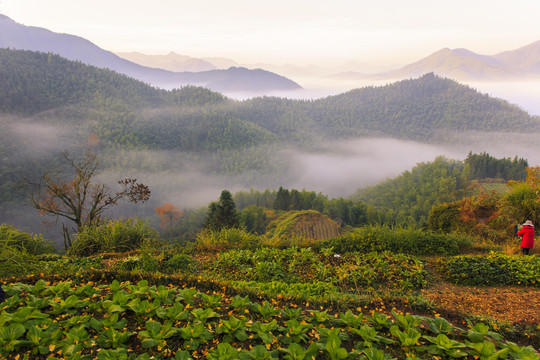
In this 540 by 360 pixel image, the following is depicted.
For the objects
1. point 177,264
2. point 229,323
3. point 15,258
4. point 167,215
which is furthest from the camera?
point 167,215

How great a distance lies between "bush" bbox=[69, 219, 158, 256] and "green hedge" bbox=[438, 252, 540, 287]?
22.9 ft

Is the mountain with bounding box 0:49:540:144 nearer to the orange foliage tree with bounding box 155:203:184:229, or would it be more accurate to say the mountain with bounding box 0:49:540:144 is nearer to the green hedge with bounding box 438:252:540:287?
the orange foliage tree with bounding box 155:203:184:229

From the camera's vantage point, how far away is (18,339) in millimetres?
2793

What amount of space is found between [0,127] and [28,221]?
54139 mm

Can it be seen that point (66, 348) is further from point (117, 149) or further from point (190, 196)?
point (117, 149)

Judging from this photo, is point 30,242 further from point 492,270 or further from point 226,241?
point 492,270

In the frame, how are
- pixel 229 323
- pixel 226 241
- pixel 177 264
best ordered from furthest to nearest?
pixel 226 241
pixel 177 264
pixel 229 323

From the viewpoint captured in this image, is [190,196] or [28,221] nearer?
[28,221]

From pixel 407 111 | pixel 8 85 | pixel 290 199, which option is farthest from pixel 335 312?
pixel 407 111

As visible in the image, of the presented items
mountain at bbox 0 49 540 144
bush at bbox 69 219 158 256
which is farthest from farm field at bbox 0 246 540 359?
mountain at bbox 0 49 540 144

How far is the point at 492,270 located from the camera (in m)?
6.09

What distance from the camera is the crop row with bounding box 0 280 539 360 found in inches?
105

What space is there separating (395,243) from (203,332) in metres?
6.26

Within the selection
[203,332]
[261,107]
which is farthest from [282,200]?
[261,107]
